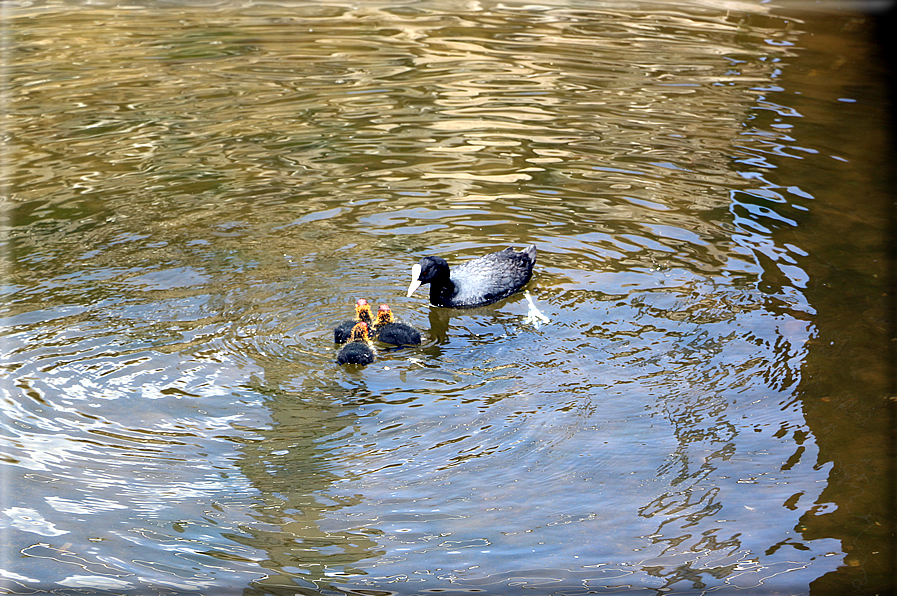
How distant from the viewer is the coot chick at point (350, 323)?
6.29m

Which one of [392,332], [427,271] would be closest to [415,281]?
[427,271]

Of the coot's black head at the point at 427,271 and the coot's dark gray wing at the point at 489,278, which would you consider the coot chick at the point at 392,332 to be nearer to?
the coot's black head at the point at 427,271

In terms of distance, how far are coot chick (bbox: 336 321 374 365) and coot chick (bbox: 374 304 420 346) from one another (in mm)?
178

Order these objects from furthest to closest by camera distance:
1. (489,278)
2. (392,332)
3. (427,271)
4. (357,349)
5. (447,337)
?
(489,278), (427,271), (447,337), (392,332), (357,349)

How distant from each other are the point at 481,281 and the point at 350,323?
1436 mm

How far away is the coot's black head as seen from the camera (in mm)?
6918

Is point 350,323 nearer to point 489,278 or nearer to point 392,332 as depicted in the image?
point 392,332

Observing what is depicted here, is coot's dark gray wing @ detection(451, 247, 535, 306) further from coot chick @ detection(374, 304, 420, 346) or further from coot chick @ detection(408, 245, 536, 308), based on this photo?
coot chick @ detection(374, 304, 420, 346)

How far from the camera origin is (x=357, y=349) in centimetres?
604

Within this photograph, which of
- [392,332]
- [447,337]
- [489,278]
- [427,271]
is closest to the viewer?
[392,332]

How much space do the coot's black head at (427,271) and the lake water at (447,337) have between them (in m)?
0.36

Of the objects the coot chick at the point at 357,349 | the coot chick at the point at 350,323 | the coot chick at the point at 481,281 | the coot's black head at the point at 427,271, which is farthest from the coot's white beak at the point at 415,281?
the coot chick at the point at 357,349

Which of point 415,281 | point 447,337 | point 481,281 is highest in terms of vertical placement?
point 415,281

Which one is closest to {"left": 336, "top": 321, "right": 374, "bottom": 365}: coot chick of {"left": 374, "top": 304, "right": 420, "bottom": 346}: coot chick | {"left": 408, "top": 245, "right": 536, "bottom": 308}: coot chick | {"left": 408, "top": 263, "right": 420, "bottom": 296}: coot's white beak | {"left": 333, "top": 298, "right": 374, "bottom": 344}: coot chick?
{"left": 333, "top": 298, "right": 374, "bottom": 344}: coot chick
